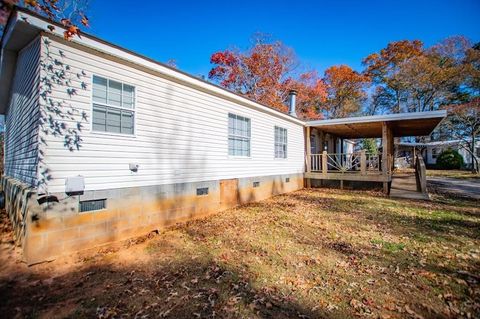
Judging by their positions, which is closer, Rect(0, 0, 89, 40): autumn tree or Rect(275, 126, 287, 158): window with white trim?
Rect(0, 0, 89, 40): autumn tree

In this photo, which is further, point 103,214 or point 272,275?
point 103,214

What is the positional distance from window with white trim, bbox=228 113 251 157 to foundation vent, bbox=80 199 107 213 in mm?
4223

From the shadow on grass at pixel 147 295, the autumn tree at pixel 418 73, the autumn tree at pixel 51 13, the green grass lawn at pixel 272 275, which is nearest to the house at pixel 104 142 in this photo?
the autumn tree at pixel 51 13

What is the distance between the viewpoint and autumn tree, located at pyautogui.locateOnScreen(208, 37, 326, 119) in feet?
71.5

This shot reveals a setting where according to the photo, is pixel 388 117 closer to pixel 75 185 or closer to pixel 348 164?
pixel 348 164

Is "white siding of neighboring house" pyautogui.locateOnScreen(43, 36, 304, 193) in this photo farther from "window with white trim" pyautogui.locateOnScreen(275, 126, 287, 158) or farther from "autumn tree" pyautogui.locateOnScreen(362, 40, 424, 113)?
"autumn tree" pyautogui.locateOnScreen(362, 40, 424, 113)

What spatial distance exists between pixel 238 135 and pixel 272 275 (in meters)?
5.49

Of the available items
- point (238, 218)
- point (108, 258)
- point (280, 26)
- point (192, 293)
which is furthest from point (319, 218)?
point (280, 26)

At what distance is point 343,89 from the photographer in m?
29.3

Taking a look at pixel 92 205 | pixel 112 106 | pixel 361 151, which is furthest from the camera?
pixel 361 151

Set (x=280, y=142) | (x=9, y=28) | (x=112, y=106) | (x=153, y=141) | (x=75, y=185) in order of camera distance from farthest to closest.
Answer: (x=280, y=142) → (x=153, y=141) → (x=112, y=106) → (x=9, y=28) → (x=75, y=185)

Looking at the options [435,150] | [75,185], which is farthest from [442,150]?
[75,185]

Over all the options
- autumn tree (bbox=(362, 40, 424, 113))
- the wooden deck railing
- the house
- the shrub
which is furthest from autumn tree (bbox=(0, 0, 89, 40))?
the shrub

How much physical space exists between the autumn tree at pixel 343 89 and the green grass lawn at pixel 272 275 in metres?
25.6
